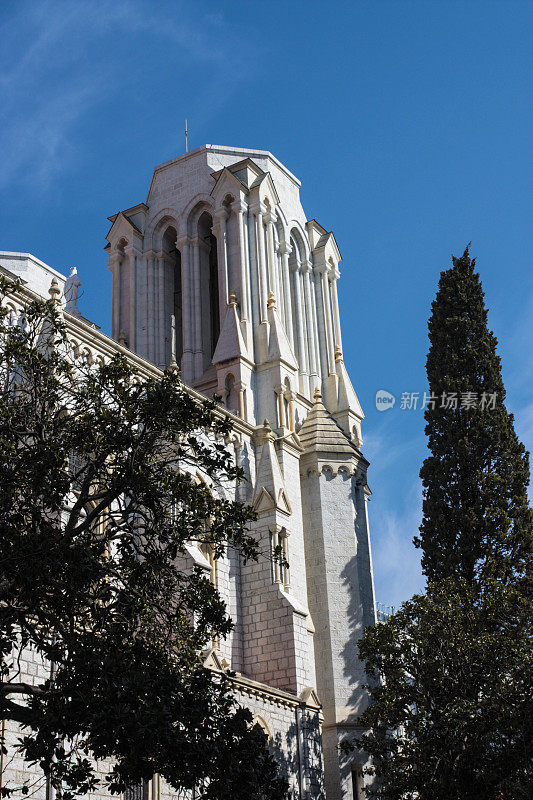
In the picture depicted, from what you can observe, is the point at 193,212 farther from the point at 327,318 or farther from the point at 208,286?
the point at 327,318

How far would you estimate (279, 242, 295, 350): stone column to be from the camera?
36.2 m

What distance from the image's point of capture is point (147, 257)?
38.4 metres

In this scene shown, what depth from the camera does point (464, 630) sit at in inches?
954

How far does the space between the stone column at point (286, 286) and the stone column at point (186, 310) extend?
3.43m

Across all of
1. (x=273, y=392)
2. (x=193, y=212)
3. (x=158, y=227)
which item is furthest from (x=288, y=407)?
(x=158, y=227)

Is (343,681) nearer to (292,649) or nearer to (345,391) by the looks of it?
(292,649)

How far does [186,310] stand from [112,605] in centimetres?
2428

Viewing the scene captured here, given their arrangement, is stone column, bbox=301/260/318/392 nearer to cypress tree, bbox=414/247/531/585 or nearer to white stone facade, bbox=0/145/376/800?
white stone facade, bbox=0/145/376/800

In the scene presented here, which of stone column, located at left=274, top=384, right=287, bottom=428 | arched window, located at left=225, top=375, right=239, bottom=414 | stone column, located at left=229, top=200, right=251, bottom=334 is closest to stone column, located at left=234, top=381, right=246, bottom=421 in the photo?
arched window, located at left=225, top=375, right=239, bottom=414

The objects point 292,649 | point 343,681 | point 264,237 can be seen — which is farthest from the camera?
point 264,237

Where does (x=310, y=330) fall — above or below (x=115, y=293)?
below

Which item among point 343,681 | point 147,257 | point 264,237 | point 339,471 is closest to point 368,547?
A: point 339,471

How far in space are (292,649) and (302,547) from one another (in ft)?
13.8

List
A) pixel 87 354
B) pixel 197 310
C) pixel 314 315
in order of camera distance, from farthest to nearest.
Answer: pixel 314 315 < pixel 197 310 < pixel 87 354
